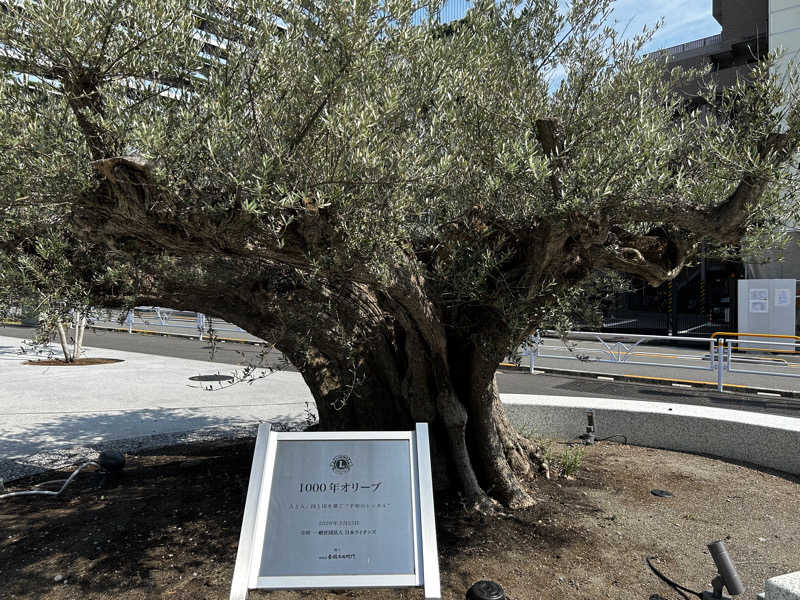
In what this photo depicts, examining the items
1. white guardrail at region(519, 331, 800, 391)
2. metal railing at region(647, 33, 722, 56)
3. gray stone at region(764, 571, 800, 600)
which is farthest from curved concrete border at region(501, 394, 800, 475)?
metal railing at region(647, 33, 722, 56)

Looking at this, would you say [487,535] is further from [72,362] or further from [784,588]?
[72,362]

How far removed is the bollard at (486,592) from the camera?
333cm

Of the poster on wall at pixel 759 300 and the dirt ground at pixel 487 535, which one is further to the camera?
the poster on wall at pixel 759 300

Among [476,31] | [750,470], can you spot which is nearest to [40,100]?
[476,31]

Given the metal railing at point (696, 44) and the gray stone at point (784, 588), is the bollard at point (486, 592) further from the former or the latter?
the metal railing at point (696, 44)

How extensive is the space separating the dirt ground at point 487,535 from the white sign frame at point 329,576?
104 cm

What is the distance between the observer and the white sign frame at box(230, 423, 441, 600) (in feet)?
9.05

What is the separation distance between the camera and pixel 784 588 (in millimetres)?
2756

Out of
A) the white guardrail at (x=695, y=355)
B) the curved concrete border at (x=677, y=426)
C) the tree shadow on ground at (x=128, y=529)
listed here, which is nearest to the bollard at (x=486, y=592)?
the tree shadow on ground at (x=128, y=529)

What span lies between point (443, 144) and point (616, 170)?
1.12 m

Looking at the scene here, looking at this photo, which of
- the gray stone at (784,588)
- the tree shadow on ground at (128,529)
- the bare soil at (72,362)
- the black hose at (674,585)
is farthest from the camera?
the bare soil at (72,362)

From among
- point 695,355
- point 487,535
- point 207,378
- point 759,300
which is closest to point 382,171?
point 487,535

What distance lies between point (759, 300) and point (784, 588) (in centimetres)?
2031

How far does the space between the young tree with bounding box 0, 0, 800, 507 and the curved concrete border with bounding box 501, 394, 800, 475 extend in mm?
2777
